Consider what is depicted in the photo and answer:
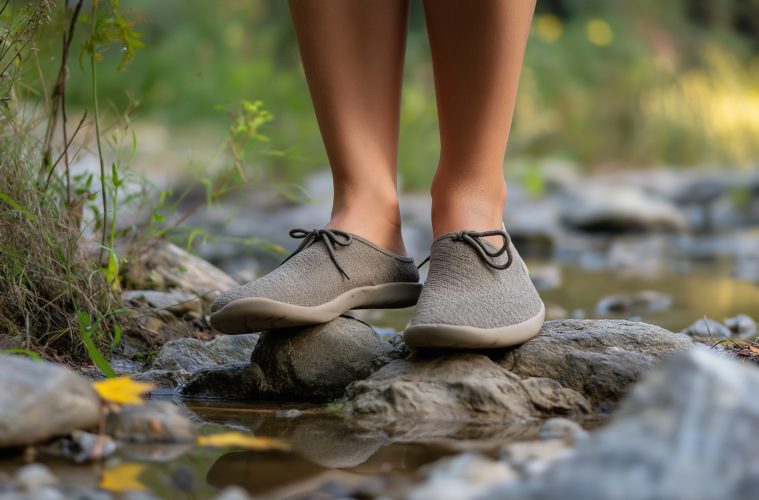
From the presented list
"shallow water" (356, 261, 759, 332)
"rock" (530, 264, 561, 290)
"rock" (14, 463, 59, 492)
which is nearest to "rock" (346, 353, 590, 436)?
"rock" (14, 463, 59, 492)

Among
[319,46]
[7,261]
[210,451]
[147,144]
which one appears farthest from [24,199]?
[147,144]

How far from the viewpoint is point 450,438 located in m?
1.26

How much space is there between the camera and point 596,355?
1.50 m

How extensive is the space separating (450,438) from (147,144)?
20.2ft

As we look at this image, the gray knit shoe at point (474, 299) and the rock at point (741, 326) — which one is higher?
the rock at point (741, 326)

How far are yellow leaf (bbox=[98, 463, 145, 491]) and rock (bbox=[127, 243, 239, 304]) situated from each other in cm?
114

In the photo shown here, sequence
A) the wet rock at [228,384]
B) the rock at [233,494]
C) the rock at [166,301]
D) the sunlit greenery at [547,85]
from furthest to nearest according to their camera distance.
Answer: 1. the sunlit greenery at [547,85]
2. the rock at [166,301]
3. the wet rock at [228,384]
4. the rock at [233,494]

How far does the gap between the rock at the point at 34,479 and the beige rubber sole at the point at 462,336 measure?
59cm

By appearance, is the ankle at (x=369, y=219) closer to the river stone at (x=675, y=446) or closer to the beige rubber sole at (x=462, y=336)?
the beige rubber sole at (x=462, y=336)

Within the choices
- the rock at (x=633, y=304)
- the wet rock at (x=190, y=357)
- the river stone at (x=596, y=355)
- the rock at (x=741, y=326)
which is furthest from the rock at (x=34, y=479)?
the rock at (x=633, y=304)

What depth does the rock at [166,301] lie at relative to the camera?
81.3 inches

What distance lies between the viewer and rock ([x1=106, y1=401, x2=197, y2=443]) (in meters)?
1.19

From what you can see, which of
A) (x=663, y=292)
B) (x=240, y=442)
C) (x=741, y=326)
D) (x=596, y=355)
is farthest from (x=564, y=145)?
(x=240, y=442)

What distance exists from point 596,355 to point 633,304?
4.89ft
